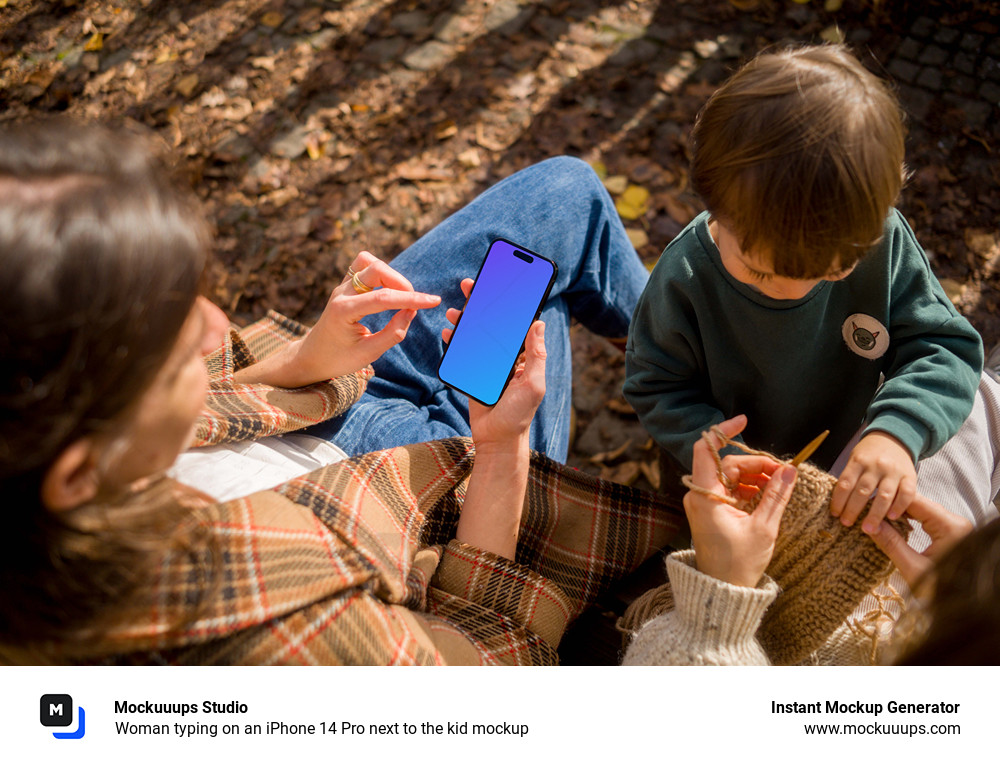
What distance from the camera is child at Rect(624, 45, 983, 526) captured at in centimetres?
123

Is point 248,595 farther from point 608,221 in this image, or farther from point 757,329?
point 608,221

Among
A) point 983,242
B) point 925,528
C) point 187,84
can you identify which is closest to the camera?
point 925,528

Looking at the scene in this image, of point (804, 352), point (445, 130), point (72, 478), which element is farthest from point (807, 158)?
point (445, 130)

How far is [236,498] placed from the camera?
1.30m

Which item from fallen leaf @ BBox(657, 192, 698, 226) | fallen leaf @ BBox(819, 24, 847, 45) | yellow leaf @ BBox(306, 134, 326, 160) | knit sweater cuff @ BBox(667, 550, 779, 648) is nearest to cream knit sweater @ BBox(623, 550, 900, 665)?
knit sweater cuff @ BBox(667, 550, 779, 648)

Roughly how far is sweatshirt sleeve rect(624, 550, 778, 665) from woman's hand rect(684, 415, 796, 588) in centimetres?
4

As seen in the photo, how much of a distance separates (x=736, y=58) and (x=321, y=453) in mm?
2964

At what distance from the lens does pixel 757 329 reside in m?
1.62

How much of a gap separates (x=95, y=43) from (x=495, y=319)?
3.43m

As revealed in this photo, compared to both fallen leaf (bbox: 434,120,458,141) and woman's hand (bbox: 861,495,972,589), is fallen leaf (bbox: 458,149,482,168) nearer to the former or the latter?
fallen leaf (bbox: 434,120,458,141)

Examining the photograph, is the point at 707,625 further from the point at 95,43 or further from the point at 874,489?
the point at 95,43
